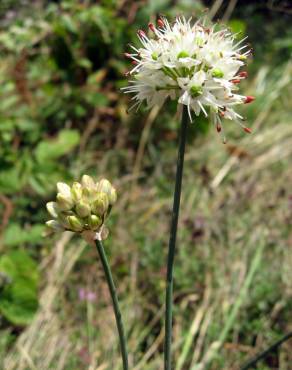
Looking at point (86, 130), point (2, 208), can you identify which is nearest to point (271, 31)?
point (86, 130)

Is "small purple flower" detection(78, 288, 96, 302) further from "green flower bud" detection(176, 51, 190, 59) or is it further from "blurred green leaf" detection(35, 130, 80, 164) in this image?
"green flower bud" detection(176, 51, 190, 59)

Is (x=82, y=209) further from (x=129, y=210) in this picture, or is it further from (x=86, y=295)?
(x=129, y=210)

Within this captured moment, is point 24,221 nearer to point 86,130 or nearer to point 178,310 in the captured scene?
point 86,130

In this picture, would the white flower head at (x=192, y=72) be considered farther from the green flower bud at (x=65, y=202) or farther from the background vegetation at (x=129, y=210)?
Result: the background vegetation at (x=129, y=210)

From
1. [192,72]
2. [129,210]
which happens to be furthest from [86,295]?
[192,72]

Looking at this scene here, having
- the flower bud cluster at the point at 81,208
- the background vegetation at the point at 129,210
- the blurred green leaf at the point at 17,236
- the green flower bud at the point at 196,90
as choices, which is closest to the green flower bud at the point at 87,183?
the flower bud cluster at the point at 81,208
